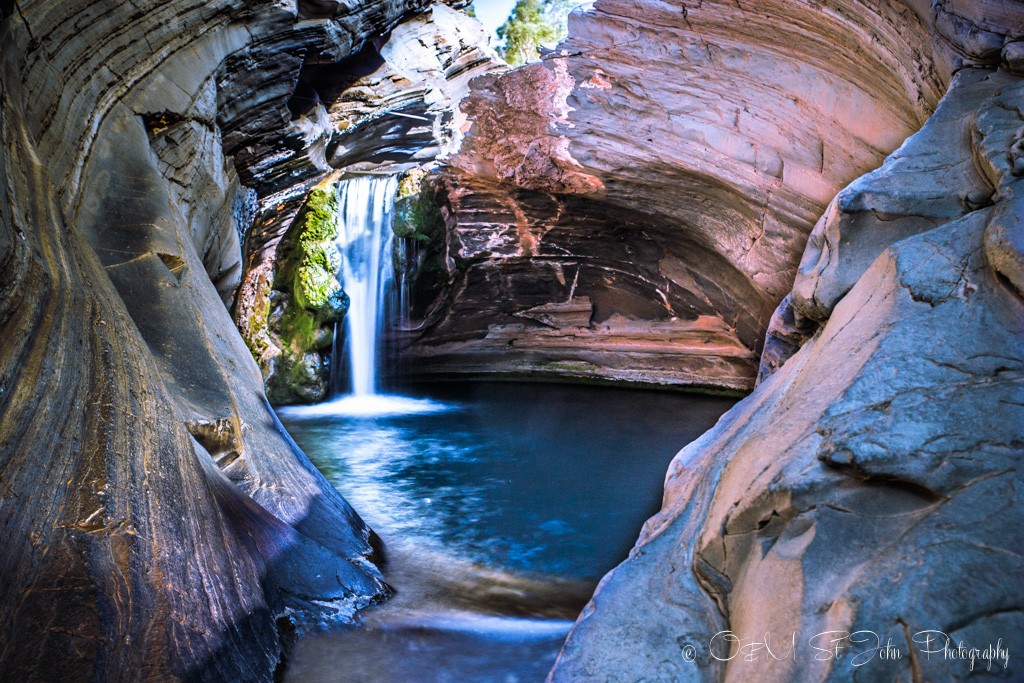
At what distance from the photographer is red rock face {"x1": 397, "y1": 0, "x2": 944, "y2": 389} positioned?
650 centimetres

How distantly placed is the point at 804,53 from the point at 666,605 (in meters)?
5.96

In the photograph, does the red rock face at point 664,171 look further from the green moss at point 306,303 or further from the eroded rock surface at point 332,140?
the eroded rock surface at point 332,140

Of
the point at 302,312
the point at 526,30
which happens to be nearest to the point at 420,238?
the point at 302,312

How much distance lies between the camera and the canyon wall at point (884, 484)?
207 centimetres

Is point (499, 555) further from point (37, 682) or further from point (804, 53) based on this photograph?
point (804, 53)

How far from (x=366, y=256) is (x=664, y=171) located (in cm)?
650

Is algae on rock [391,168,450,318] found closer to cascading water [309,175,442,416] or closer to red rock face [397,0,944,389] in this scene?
cascading water [309,175,442,416]

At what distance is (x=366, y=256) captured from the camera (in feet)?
43.2

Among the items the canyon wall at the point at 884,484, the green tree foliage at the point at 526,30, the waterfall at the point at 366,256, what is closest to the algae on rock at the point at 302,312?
the waterfall at the point at 366,256

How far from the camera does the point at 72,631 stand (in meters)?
2.55

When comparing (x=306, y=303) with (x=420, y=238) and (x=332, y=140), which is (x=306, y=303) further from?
(x=332, y=140)

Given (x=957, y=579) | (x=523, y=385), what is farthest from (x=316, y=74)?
(x=957, y=579)

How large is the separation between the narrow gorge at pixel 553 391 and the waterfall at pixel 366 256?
0.80 m

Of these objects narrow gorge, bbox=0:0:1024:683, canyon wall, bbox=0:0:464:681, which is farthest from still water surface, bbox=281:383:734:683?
canyon wall, bbox=0:0:464:681
